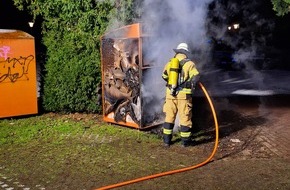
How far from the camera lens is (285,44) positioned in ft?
83.7

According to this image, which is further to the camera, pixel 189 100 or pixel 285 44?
pixel 285 44

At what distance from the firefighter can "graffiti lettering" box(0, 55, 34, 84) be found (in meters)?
3.88

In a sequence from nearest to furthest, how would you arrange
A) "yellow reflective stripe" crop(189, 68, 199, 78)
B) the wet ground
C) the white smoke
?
1. the wet ground
2. "yellow reflective stripe" crop(189, 68, 199, 78)
3. the white smoke

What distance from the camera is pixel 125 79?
25.2 ft

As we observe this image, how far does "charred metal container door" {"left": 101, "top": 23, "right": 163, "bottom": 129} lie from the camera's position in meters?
7.36

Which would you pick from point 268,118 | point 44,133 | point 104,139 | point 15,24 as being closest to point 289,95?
point 268,118

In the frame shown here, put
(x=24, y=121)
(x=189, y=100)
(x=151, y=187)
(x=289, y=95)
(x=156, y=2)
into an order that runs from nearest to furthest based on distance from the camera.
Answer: (x=151, y=187), (x=189, y=100), (x=156, y=2), (x=24, y=121), (x=289, y=95)

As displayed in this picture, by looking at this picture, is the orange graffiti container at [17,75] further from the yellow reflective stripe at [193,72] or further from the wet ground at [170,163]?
the yellow reflective stripe at [193,72]

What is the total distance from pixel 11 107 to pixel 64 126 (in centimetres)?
154

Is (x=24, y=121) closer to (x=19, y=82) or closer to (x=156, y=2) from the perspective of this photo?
(x=19, y=82)

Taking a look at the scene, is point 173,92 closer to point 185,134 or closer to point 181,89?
point 181,89

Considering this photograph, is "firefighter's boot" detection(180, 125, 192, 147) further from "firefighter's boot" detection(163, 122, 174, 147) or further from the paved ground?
the paved ground

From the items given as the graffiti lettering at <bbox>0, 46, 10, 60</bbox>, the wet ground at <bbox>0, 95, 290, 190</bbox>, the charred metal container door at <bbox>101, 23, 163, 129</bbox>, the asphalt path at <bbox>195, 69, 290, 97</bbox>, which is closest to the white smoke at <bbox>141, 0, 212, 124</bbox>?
the charred metal container door at <bbox>101, 23, 163, 129</bbox>

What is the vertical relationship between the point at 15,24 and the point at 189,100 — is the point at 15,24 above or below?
above
